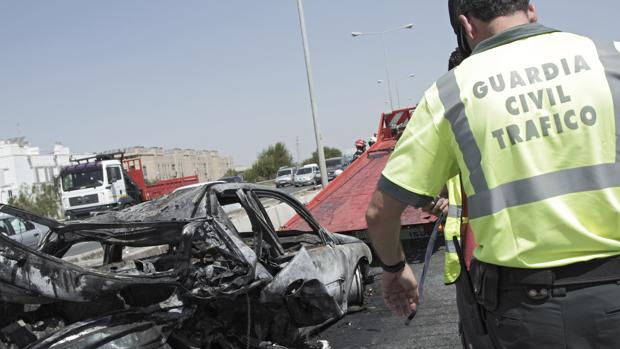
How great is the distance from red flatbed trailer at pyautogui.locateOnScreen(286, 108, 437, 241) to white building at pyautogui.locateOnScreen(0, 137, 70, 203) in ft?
216

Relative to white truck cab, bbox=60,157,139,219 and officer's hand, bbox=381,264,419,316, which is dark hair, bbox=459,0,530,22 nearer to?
officer's hand, bbox=381,264,419,316

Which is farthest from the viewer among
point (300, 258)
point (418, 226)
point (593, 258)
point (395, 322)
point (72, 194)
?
point (72, 194)

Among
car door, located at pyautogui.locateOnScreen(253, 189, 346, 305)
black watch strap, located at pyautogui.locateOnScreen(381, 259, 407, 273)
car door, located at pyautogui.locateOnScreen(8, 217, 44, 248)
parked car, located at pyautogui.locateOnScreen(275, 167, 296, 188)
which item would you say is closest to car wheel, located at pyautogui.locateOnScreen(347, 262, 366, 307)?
car door, located at pyautogui.locateOnScreen(253, 189, 346, 305)

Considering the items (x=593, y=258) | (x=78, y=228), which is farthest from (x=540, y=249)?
(x=78, y=228)

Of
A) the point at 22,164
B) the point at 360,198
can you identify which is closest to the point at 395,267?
the point at 360,198

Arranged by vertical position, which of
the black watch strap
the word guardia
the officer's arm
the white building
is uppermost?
the white building

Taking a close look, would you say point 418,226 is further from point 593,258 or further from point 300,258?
point 593,258

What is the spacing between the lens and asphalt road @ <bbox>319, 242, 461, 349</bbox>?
496 cm

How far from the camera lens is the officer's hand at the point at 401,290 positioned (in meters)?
1.93

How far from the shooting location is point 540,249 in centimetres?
147

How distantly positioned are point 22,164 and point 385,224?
284ft

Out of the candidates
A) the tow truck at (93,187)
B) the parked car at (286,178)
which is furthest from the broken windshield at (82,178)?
the parked car at (286,178)

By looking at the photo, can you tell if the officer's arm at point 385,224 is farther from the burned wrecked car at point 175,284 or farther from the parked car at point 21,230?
the parked car at point 21,230

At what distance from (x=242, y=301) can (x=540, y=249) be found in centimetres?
316
